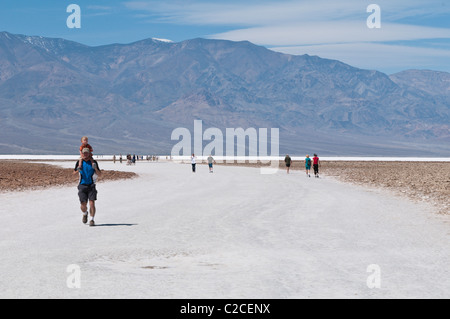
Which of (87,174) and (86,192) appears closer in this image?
(87,174)

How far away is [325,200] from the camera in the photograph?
72.8 feet

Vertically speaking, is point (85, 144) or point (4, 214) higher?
point (85, 144)

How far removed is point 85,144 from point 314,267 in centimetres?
677

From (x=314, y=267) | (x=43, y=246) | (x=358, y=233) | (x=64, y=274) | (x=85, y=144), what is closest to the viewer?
(x=64, y=274)

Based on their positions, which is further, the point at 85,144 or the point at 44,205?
the point at 44,205

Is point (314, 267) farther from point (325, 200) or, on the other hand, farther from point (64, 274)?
point (325, 200)

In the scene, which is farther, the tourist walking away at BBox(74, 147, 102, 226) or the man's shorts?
the man's shorts

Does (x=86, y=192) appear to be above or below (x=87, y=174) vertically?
below

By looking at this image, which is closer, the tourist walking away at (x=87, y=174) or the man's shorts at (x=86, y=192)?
the tourist walking away at (x=87, y=174)

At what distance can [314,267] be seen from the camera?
9.23 m

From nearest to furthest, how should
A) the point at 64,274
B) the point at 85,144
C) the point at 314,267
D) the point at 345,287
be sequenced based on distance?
1. the point at 345,287
2. the point at 64,274
3. the point at 314,267
4. the point at 85,144

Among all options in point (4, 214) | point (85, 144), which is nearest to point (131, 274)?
point (85, 144)
